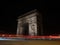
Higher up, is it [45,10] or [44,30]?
[45,10]

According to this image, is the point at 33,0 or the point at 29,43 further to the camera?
the point at 33,0

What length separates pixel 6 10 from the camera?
2133mm

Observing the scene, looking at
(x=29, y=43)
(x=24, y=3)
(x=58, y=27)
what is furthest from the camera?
(x=24, y=3)

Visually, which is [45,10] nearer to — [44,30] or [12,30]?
[44,30]

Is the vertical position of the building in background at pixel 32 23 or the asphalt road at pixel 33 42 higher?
the building in background at pixel 32 23

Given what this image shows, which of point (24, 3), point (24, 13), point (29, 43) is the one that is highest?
point (24, 3)

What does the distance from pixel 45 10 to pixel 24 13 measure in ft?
1.25

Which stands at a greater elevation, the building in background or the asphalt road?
the building in background

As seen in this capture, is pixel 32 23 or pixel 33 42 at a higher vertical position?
pixel 32 23

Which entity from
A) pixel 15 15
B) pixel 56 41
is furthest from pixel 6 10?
pixel 56 41

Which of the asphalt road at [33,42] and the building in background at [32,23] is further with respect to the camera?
the building in background at [32,23]

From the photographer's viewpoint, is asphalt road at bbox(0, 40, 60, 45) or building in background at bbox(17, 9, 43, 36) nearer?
asphalt road at bbox(0, 40, 60, 45)

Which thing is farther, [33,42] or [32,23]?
[32,23]

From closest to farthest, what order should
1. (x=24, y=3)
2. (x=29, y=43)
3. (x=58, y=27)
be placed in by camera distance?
(x=29, y=43) < (x=58, y=27) < (x=24, y=3)
